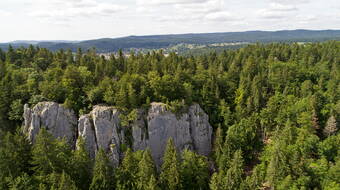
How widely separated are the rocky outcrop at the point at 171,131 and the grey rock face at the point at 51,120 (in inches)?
507

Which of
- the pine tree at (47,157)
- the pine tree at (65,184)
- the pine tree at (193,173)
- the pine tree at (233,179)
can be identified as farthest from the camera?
the pine tree at (193,173)

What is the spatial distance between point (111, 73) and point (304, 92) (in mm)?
51558

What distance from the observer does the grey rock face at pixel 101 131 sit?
47.5 m

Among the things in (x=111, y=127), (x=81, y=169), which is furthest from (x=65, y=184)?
(x=111, y=127)

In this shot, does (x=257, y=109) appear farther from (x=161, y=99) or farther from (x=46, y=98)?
(x=46, y=98)

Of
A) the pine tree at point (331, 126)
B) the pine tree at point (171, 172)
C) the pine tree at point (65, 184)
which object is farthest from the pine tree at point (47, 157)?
the pine tree at point (331, 126)

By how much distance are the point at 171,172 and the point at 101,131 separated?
56.7ft

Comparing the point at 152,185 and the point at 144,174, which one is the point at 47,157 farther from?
the point at 152,185

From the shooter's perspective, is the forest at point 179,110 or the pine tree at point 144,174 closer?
the pine tree at point 144,174

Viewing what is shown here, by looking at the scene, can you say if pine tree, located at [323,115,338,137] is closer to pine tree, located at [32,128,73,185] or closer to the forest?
the forest

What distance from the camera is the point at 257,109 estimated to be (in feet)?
206

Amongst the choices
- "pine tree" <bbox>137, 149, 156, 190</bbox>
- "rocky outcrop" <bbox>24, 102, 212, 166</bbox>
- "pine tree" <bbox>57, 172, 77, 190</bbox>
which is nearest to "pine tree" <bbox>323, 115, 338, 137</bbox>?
Answer: "rocky outcrop" <bbox>24, 102, 212, 166</bbox>

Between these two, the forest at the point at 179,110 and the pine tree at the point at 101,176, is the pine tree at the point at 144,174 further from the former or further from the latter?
the pine tree at the point at 101,176

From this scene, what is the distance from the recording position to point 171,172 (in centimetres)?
3928
